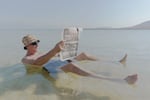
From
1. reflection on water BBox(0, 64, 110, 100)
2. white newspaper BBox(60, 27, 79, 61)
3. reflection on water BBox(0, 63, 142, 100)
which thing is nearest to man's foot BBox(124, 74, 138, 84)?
reflection on water BBox(0, 63, 142, 100)

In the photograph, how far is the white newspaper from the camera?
375 centimetres

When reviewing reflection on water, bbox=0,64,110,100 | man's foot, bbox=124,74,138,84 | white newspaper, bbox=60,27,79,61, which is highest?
white newspaper, bbox=60,27,79,61

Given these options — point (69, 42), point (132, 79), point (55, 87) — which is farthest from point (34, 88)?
point (132, 79)

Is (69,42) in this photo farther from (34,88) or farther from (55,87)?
(34,88)

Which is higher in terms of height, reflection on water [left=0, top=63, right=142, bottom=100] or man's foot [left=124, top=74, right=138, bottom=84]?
man's foot [left=124, top=74, right=138, bottom=84]

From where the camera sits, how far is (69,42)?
3869 mm

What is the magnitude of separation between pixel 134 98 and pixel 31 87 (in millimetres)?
1335

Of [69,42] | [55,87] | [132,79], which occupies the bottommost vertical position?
[55,87]

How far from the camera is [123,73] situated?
16.1ft

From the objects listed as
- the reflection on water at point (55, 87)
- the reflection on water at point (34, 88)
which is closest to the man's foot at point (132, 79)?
the reflection on water at point (55, 87)

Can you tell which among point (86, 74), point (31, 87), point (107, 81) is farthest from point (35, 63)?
point (107, 81)

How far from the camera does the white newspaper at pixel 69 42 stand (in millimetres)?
3748

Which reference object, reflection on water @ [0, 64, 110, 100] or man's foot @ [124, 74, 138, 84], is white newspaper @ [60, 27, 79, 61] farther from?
man's foot @ [124, 74, 138, 84]

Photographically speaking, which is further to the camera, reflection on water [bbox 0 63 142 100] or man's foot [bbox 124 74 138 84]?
man's foot [bbox 124 74 138 84]
